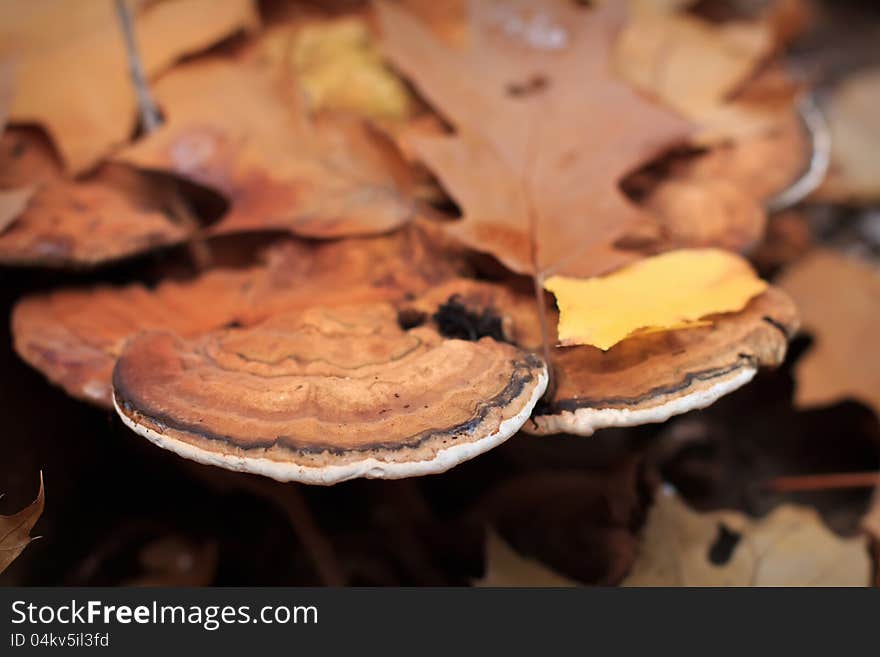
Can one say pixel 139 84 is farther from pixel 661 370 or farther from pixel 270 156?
pixel 661 370

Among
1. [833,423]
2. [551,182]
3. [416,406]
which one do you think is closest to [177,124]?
[551,182]

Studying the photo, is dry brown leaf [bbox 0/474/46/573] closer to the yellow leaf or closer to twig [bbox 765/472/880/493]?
the yellow leaf

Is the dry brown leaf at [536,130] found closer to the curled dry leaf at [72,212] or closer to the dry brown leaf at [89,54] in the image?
the dry brown leaf at [89,54]

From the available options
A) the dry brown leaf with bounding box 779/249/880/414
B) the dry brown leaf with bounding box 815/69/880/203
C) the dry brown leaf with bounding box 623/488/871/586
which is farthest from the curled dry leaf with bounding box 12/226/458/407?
the dry brown leaf with bounding box 815/69/880/203

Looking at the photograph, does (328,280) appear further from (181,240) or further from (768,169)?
(768,169)

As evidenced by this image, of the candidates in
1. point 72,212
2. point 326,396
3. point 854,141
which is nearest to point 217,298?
point 72,212
